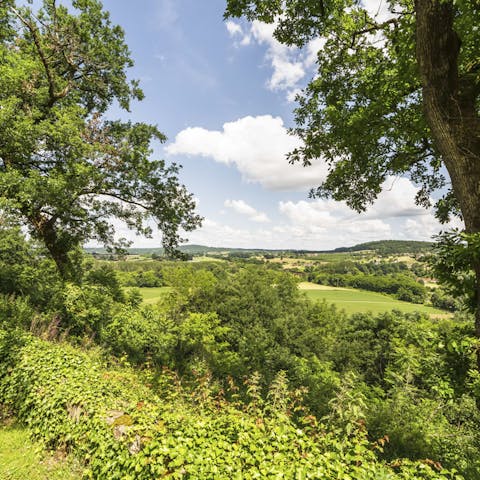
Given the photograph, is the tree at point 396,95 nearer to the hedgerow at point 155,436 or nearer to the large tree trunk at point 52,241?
the hedgerow at point 155,436

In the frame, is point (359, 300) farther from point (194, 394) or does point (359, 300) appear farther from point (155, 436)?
point (155, 436)

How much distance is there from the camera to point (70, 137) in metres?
9.02

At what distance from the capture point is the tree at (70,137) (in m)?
8.59

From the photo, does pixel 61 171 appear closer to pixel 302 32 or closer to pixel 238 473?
pixel 302 32

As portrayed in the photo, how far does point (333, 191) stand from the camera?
9.15m

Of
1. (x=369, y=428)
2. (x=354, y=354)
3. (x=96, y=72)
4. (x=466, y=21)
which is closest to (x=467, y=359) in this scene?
(x=466, y=21)

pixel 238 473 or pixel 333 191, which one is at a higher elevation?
pixel 333 191

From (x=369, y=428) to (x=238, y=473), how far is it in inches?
364

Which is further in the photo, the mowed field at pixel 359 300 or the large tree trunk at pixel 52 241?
the mowed field at pixel 359 300

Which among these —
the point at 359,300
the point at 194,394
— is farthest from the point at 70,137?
the point at 359,300

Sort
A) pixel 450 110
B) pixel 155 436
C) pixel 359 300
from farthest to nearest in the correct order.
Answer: pixel 359 300 → pixel 155 436 → pixel 450 110

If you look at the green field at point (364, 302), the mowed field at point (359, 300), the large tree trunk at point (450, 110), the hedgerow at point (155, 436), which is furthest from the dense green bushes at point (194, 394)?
the green field at point (364, 302)

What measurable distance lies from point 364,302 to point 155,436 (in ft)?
337

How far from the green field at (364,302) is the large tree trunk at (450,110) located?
8226cm
